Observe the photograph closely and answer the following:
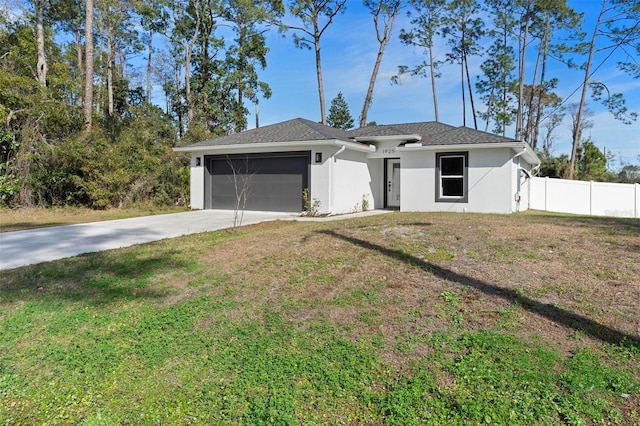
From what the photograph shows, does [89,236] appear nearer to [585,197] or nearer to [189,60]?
[585,197]

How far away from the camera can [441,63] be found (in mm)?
28938

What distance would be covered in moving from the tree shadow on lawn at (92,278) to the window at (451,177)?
9.74 meters

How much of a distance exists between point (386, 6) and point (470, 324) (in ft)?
80.0

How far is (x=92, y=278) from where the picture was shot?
17.1ft

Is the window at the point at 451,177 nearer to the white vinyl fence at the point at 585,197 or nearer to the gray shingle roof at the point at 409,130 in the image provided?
the gray shingle roof at the point at 409,130

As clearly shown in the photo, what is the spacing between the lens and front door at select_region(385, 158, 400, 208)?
52.6 feet

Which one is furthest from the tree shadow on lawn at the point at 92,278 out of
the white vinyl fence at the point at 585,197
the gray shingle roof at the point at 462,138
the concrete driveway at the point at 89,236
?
the white vinyl fence at the point at 585,197

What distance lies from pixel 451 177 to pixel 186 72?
20551 millimetres

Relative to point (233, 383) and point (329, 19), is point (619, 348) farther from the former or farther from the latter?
point (329, 19)

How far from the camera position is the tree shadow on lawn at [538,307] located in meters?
3.24

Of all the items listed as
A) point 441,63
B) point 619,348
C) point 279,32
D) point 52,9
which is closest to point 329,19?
point 279,32

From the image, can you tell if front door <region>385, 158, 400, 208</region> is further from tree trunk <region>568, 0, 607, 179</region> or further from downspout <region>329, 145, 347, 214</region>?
tree trunk <region>568, 0, 607, 179</region>

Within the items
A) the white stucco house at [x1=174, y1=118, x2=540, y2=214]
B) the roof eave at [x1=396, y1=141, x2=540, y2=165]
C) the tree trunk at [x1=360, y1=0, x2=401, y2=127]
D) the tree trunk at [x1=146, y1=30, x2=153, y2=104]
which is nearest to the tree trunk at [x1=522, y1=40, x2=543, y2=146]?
the tree trunk at [x1=360, y1=0, x2=401, y2=127]

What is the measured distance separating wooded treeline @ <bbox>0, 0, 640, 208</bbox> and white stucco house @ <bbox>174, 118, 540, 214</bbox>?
9.70ft
